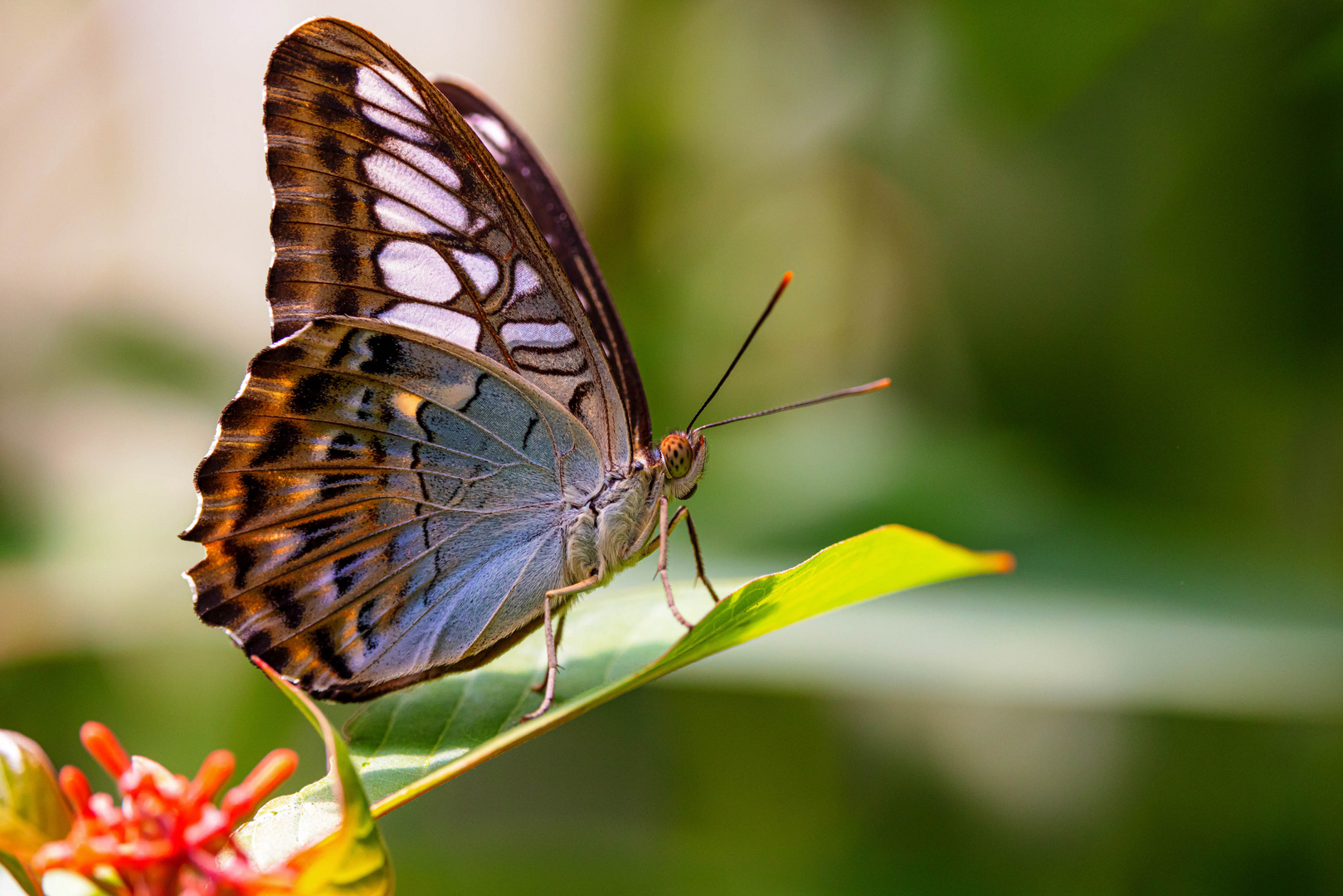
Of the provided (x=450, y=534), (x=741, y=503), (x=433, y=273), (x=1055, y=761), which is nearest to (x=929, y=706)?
(x=1055, y=761)

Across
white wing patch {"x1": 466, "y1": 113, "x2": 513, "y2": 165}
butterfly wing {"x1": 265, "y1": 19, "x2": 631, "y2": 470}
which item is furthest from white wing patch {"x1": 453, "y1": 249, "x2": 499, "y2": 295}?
white wing patch {"x1": 466, "y1": 113, "x2": 513, "y2": 165}

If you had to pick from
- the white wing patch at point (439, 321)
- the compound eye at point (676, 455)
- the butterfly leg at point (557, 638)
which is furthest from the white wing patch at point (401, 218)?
the butterfly leg at point (557, 638)

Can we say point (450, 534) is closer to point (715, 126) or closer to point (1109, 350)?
point (1109, 350)

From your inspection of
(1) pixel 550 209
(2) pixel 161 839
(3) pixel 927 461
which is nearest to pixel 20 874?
(2) pixel 161 839

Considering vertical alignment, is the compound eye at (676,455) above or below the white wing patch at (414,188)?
below

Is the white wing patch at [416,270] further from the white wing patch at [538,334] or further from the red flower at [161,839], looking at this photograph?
the red flower at [161,839]

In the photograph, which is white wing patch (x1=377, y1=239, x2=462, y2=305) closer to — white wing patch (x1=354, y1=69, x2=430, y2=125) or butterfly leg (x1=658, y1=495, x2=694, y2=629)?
white wing patch (x1=354, y1=69, x2=430, y2=125)
